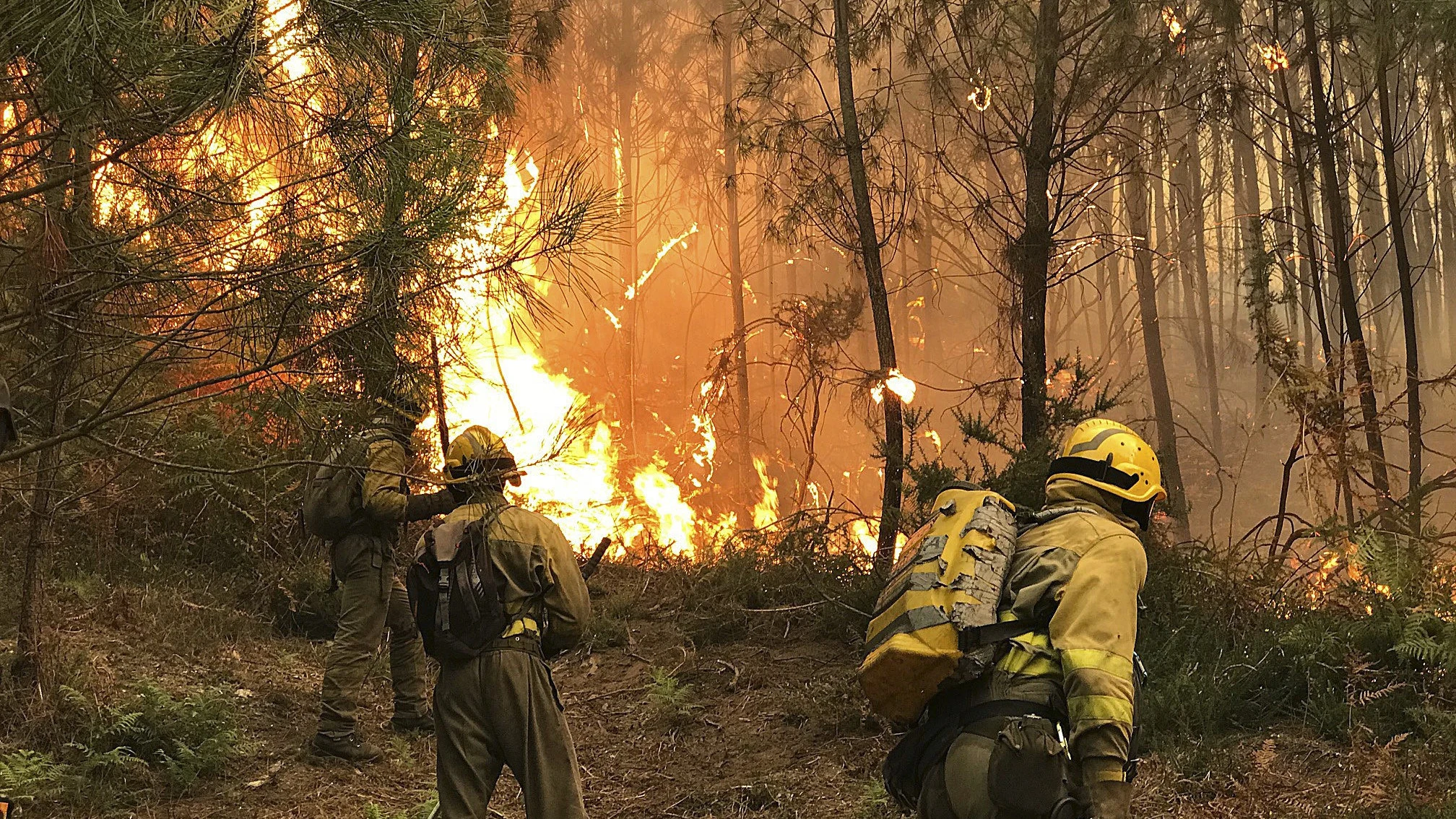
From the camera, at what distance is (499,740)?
13.6 feet

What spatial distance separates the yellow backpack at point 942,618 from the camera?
295 cm

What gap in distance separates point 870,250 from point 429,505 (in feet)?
15.5

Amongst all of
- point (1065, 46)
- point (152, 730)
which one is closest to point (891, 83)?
point (1065, 46)

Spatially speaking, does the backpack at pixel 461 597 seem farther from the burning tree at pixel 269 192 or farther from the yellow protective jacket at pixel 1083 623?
the yellow protective jacket at pixel 1083 623

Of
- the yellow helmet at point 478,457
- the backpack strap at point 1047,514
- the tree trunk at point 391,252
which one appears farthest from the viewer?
the yellow helmet at point 478,457

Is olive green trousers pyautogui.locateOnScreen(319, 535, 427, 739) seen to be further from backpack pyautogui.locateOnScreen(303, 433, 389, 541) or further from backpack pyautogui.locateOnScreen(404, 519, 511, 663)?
backpack pyautogui.locateOnScreen(404, 519, 511, 663)

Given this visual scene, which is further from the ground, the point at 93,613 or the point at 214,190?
the point at 214,190

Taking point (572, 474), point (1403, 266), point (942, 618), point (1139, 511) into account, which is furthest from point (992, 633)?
point (572, 474)

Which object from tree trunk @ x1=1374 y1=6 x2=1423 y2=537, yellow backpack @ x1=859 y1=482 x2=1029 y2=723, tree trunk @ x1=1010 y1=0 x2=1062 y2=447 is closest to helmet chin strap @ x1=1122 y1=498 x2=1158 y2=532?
yellow backpack @ x1=859 y1=482 x2=1029 y2=723

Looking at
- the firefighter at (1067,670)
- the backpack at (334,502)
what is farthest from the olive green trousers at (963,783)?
the backpack at (334,502)

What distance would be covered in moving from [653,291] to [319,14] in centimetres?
3331

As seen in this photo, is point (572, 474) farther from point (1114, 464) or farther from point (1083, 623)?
point (1083, 623)

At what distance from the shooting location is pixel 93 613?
7207mm

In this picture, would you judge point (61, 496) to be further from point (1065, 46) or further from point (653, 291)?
point (653, 291)
